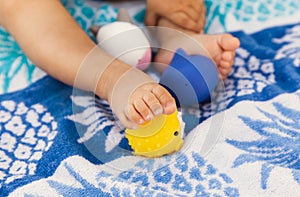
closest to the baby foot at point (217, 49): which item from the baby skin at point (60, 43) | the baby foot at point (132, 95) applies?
the baby skin at point (60, 43)

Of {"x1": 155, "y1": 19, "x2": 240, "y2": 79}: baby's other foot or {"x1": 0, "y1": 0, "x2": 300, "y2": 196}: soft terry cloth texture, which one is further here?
{"x1": 155, "y1": 19, "x2": 240, "y2": 79}: baby's other foot

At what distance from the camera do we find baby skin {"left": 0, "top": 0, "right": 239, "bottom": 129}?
30.1 inches

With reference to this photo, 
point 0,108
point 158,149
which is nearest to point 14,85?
point 0,108

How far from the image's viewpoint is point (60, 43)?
2.59 feet

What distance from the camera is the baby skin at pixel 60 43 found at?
764mm

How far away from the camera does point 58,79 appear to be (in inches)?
32.5

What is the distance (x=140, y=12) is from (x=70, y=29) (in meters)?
0.24

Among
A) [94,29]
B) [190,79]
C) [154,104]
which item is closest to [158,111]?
[154,104]

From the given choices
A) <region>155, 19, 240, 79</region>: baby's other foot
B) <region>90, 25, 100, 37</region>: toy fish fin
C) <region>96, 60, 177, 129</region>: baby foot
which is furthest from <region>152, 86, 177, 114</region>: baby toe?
<region>90, 25, 100, 37</region>: toy fish fin

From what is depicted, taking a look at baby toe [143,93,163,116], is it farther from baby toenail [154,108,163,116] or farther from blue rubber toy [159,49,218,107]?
blue rubber toy [159,49,218,107]

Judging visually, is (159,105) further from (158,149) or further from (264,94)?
(264,94)

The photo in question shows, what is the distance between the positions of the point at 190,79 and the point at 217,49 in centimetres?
10

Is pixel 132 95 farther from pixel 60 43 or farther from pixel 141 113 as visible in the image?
pixel 60 43

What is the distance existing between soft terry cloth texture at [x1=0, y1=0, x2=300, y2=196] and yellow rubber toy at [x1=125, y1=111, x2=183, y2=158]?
0.04 feet
